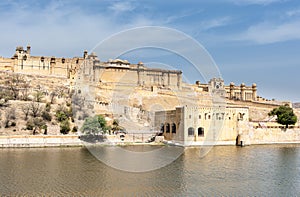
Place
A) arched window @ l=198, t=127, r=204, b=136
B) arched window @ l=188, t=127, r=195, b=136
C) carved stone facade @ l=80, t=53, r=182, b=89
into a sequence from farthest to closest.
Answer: carved stone facade @ l=80, t=53, r=182, b=89 → arched window @ l=198, t=127, r=204, b=136 → arched window @ l=188, t=127, r=195, b=136

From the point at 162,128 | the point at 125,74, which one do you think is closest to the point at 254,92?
the point at 125,74

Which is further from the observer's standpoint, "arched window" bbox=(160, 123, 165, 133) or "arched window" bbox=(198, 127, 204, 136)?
"arched window" bbox=(160, 123, 165, 133)

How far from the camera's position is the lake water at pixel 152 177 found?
12.8 meters

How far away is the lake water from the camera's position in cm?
1284

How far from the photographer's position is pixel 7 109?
30484 mm

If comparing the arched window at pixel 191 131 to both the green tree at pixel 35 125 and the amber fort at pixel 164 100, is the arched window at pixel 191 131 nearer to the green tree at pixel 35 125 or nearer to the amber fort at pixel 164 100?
the amber fort at pixel 164 100

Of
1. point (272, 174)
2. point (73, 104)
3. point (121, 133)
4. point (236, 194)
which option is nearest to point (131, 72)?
point (73, 104)

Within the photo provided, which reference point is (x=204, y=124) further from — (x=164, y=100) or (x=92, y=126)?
(x=164, y=100)

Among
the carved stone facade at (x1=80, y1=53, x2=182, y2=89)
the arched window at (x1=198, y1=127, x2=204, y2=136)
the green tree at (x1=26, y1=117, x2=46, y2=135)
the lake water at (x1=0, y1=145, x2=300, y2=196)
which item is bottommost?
the lake water at (x1=0, y1=145, x2=300, y2=196)

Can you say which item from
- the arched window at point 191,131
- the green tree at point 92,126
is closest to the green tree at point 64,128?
the green tree at point 92,126

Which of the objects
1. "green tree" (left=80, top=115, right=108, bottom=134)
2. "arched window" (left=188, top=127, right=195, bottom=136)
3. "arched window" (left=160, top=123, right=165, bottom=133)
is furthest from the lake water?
"arched window" (left=160, top=123, right=165, bottom=133)

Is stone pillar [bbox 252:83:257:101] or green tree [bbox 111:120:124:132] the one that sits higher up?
stone pillar [bbox 252:83:257:101]

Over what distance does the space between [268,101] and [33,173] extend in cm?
4673

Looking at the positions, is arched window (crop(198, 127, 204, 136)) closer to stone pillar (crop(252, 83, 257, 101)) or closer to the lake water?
the lake water
